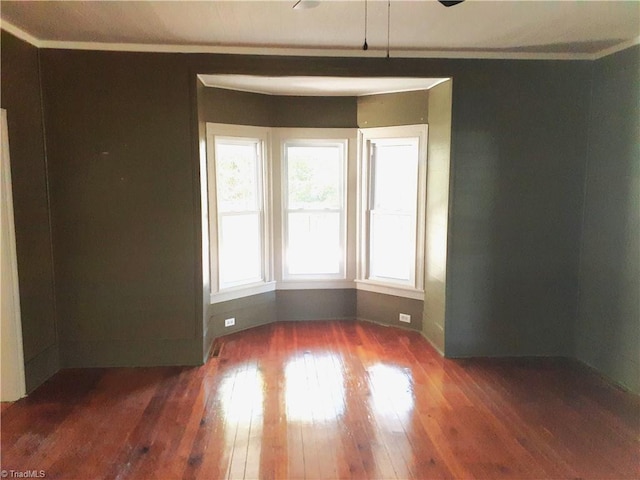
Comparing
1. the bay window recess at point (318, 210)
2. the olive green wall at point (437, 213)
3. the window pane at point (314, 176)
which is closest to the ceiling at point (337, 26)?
the olive green wall at point (437, 213)

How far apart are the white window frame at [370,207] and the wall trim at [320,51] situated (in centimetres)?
86

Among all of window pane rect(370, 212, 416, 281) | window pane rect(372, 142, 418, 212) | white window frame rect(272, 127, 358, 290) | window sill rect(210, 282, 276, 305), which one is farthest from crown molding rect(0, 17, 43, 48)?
window pane rect(370, 212, 416, 281)

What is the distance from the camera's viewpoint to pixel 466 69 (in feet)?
12.6

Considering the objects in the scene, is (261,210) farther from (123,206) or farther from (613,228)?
(613,228)

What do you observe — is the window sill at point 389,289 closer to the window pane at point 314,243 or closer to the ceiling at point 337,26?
the window pane at point 314,243

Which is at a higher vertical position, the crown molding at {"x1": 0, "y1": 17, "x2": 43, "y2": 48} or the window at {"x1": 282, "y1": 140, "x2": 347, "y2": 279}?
the crown molding at {"x1": 0, "y1": 17, "x2": 43, "y2": 48}

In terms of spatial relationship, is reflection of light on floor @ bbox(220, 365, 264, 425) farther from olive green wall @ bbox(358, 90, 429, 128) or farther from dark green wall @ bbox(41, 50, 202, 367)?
olive green wall @ bbox(358, 90, 429, 128)

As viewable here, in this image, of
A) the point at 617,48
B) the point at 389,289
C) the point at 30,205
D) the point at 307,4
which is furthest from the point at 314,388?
the point at 617,48

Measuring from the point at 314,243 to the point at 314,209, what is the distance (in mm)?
368

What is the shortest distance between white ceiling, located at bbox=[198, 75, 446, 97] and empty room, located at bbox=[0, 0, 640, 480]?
5cm

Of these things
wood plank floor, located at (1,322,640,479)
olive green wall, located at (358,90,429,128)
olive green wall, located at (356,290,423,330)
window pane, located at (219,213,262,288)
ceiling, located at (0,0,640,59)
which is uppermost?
ceiling, located at (0,0,640,59)

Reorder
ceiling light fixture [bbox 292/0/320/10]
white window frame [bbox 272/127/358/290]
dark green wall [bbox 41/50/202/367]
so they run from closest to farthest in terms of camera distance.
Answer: ceiling light fixture [bbox 292/0/320/10]
dark green wall [bbox 41/50/202/367]
white window frame [bbox 272/127/358/290]

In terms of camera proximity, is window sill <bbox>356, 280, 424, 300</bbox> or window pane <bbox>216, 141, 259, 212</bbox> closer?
window pane <bbox>216, 141, 259, 212</bbox>

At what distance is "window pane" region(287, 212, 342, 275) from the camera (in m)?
5.12
